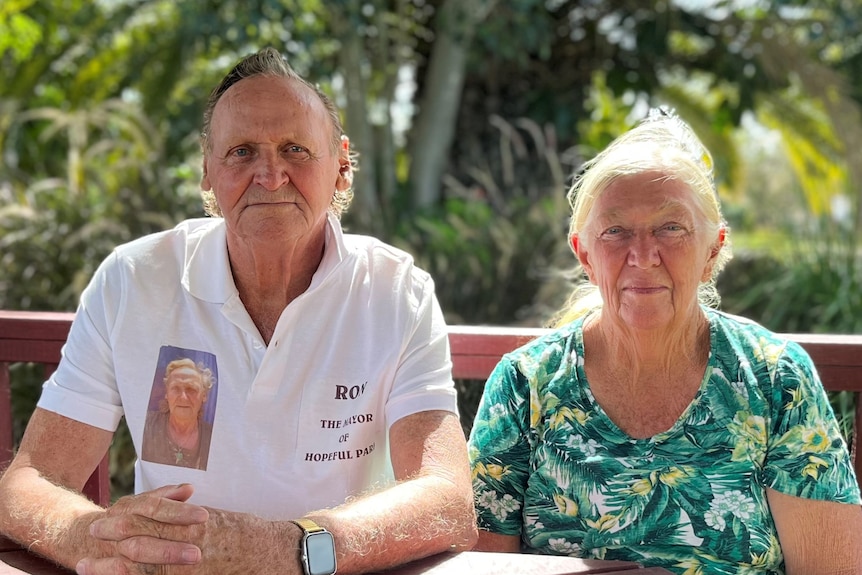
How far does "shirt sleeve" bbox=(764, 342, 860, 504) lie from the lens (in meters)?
1.79

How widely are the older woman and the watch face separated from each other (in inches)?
20.7

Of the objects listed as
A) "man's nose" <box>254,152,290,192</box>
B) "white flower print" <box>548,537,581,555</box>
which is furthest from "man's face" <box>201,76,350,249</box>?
"white flower print" <box>548,537,581,555</box>

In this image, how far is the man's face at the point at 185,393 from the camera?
6.28 feet

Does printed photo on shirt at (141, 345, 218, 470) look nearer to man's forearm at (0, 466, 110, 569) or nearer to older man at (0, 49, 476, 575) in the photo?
older man at (0, 49, 476, 575)

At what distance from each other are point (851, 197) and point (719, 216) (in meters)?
4.16

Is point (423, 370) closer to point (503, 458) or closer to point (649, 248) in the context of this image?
point (503, 458)

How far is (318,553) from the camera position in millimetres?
1521

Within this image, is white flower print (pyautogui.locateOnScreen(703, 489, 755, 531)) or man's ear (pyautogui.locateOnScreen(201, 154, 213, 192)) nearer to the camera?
white flower print (pyautogui.locateOnScreen(703, 489, 755, 531))

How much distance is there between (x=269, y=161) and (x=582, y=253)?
70cm

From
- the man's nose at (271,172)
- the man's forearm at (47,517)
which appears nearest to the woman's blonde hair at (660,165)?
the man's nose at (271,172)

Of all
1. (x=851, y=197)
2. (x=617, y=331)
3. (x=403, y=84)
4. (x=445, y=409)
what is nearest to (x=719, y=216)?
(x=617, y=331)

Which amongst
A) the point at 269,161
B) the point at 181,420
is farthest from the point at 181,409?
the point at 269,161

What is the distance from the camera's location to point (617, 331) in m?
1.97

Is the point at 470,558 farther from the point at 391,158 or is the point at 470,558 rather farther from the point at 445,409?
the point at 391,158
